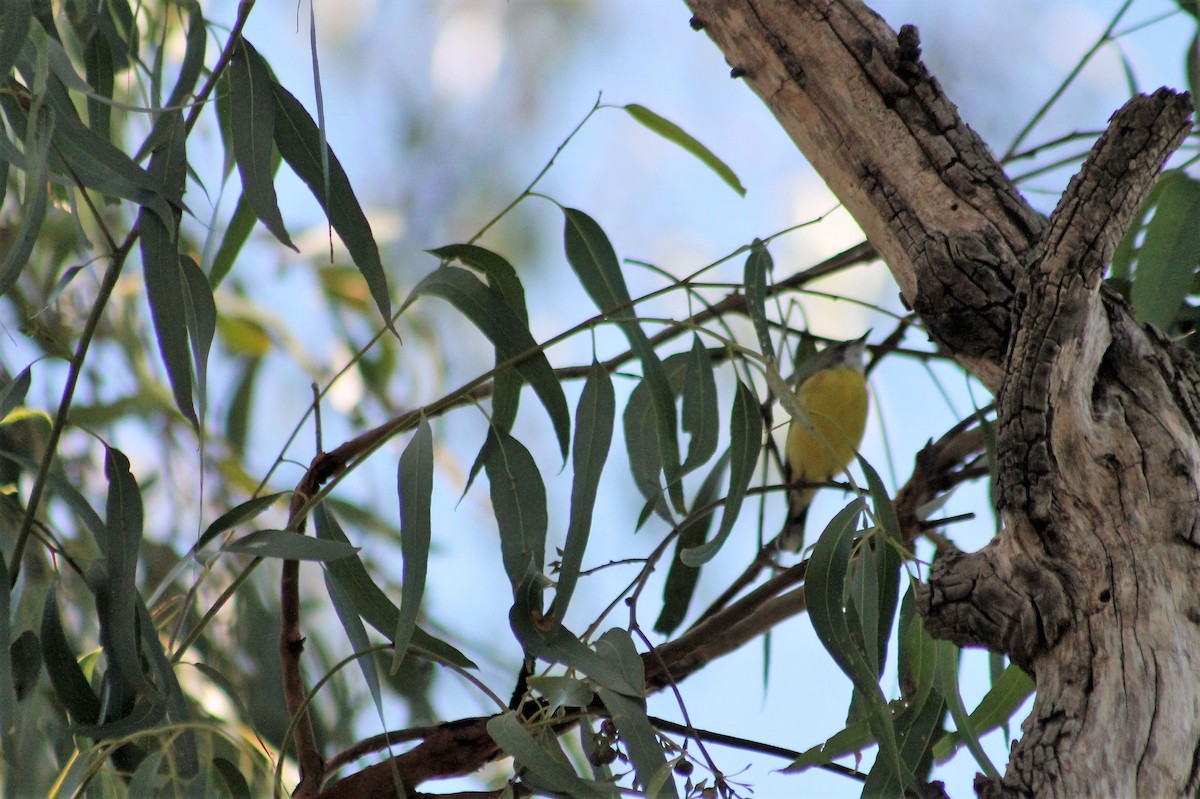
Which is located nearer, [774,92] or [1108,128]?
[1108,128]

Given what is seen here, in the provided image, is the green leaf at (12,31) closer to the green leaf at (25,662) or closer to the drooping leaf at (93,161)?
the drooping leaf at (93,161)

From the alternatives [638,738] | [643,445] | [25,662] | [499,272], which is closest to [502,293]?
[499,272]

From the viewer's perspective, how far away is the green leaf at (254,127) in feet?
2.59

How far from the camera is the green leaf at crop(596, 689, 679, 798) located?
2.38 feet

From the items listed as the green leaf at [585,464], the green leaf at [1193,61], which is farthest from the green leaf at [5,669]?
the green leaf at [1193,61]

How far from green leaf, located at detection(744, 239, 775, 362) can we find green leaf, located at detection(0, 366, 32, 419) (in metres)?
0.51

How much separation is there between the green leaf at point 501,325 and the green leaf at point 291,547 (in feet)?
0.67

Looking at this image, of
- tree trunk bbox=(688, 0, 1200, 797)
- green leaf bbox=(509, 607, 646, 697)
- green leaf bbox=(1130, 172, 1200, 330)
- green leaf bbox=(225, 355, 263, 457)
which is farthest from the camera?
green leaf bbox=(225, 355, 263, 457)

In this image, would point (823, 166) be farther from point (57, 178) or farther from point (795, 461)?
point (795, 461)

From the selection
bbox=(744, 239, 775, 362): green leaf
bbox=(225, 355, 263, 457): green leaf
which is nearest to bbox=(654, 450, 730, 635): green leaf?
bbox=(744, 239, 775, 362): green leaf

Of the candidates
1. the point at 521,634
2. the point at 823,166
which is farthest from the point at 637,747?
the point at 823,166

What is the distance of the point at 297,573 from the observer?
896mm

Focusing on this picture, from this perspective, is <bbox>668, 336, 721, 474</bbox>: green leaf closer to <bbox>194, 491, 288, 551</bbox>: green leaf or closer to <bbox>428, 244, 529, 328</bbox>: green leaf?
<bbox>428, 244, 529, 328</bbox>: green leaf

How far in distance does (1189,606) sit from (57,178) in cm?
78
